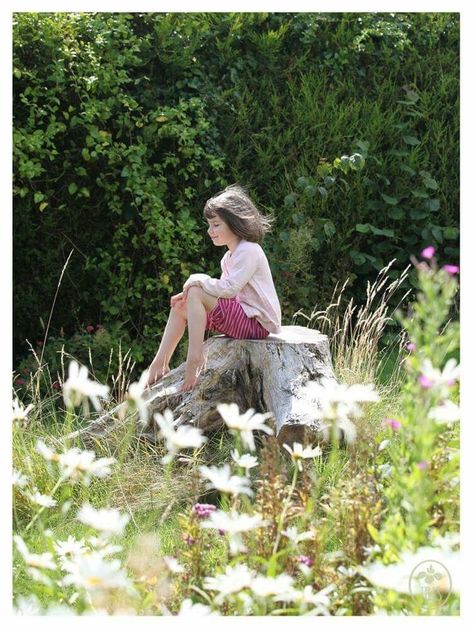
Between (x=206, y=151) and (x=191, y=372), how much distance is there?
7.12 feet

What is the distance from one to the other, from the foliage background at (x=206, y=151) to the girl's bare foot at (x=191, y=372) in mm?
1374

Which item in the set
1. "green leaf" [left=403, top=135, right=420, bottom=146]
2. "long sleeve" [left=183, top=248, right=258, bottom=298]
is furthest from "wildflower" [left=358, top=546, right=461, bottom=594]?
"green leaf" [left=403, top=135, right=420, bottom=146]

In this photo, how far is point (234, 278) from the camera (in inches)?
169

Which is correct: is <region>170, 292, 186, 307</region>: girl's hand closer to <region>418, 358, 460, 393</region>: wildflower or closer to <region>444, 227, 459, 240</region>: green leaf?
<region>418, 358, 460, 393</region>: wildflower

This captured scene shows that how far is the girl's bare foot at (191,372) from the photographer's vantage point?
4.15m

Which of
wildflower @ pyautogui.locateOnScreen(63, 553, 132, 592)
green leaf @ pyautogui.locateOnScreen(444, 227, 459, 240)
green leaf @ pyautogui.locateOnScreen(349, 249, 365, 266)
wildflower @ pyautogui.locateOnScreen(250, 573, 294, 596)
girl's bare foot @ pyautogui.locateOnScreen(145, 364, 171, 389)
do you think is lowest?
girl's bare foot @ pyautogui.locateOnScreen(145, 364, 171, 389)

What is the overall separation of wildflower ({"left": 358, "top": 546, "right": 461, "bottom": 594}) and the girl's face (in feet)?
8.01

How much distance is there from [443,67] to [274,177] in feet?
5.09

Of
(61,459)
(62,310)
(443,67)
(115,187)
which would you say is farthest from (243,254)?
(443,67)

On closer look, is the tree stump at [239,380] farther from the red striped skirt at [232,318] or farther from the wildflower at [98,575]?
the wildflower at [98,575]

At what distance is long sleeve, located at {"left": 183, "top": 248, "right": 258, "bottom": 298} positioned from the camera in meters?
4.23
